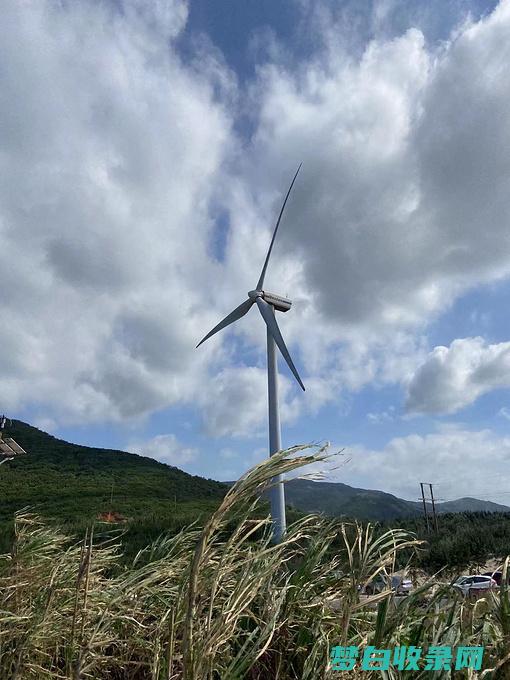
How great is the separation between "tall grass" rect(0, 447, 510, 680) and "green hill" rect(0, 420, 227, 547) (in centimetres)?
2480

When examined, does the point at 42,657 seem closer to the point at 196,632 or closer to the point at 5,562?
the point at 196,632

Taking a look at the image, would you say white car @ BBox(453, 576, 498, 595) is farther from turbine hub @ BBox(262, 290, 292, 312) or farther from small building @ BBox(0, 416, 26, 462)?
turbine hub @ BBox(262, 290, 292, 312)

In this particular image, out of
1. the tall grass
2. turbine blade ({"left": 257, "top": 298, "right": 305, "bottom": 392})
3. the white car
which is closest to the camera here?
the tall grass

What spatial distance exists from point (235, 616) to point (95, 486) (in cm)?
6188

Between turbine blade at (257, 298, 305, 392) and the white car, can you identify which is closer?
the white car

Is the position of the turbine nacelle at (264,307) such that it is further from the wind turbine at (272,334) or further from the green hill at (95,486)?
the green hill at (95,486)

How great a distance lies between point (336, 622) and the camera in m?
3.38

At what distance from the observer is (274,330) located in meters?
24.5

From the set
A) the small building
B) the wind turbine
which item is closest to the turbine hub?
the wind turbine

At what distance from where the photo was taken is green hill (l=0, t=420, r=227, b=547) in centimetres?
4162

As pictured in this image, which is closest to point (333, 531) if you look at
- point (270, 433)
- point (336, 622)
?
point (336, 622)

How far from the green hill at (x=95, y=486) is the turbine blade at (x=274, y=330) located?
11.6 m

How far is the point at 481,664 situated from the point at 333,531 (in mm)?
1266

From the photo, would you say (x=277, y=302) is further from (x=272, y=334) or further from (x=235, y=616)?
(x=235, y=616)
